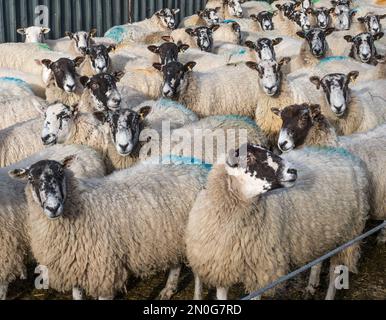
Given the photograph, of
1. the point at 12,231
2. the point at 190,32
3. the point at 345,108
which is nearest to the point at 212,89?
the point at 345,108

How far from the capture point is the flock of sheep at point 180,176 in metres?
4.11

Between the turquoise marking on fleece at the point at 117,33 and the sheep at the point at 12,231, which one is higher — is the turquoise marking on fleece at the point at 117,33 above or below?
above

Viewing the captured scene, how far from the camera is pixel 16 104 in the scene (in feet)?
22.2

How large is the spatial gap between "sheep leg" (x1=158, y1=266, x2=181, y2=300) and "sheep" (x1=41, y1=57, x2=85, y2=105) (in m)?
3.14

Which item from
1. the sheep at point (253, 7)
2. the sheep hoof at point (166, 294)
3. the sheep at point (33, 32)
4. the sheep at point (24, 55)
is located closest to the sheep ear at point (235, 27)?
the sheep at point (253, 7)

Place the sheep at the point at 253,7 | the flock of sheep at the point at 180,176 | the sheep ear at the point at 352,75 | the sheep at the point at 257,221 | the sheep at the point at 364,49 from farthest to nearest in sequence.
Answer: the sheep at the point at 253,7, the sheep at the point at 364,49, the sheep ear at the point at 352,75, the flock of sheep at the point at 180,176, the sheep at the point at 257,221

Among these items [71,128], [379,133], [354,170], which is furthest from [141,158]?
[379,133]

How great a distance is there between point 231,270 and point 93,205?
1.18 m

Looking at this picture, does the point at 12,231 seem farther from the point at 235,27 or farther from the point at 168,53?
the point at 235,27

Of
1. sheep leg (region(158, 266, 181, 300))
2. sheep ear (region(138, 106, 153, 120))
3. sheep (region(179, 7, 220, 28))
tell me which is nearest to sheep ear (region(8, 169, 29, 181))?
sheep leg (region(158, 266, 181, 300))

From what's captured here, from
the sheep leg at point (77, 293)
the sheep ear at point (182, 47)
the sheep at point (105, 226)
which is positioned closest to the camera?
the sheep at point (105, 226)

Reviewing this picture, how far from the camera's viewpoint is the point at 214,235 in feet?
13.5

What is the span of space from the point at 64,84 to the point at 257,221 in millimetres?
3892

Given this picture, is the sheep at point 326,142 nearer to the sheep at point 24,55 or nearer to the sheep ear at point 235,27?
the sheep at point 24,55
